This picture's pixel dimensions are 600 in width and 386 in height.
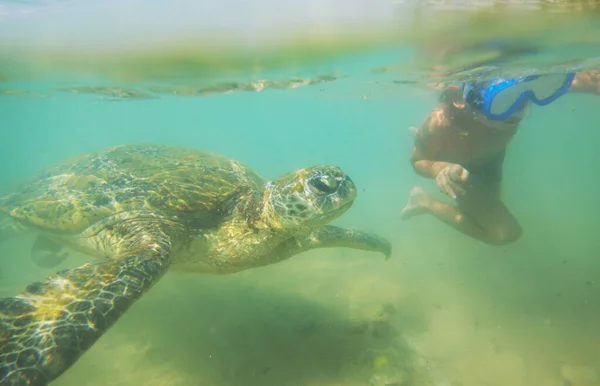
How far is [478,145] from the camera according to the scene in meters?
6.91

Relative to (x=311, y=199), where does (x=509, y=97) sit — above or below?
above

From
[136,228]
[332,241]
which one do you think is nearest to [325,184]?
[332,241]

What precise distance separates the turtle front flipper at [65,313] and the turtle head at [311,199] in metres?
1.57

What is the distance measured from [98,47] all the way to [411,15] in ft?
26.9

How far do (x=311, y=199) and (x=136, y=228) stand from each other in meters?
2.54

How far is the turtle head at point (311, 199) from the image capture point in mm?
4168

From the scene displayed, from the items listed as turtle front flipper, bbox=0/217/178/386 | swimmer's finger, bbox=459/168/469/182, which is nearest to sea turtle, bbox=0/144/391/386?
turtle front flipper, bbox=0/217/178/386

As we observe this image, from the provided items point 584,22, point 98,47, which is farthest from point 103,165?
point 584,22

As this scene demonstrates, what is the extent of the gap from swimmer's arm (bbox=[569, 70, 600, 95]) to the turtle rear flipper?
43.5ft

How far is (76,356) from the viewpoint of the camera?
2.46m

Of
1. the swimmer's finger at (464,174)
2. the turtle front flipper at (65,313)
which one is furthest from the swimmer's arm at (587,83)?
the turtle front flipper at (65,313)

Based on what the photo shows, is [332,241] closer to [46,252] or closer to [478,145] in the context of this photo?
[478,145]

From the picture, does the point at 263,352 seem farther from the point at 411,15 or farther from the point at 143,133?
the point at 143,133

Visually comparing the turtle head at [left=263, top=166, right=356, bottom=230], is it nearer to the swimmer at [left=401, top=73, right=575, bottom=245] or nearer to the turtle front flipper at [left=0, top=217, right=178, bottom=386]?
the turtle front flipper at [left=0, top=217, right=178, bottom=386]
